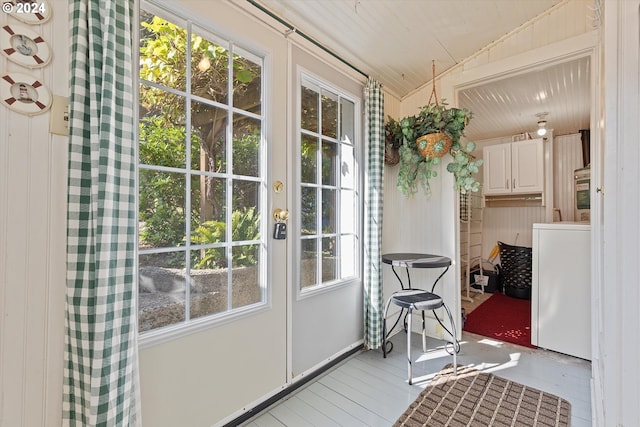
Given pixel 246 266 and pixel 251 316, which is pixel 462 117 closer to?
pixel 246 266

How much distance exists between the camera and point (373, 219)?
2.56m

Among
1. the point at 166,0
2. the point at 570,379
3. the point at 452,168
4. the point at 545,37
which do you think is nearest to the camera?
the point at 166,0

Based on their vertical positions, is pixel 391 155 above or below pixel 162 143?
above

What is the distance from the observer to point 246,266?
179cm

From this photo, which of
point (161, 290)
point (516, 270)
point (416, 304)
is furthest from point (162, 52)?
point (516, 270)

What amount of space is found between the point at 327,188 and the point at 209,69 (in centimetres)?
117

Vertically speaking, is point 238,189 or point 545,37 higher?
point 545,37

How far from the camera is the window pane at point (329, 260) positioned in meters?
2.35

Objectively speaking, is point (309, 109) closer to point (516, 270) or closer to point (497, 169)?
point (497, 169)

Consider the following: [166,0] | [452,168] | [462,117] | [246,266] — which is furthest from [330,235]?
[166,0]

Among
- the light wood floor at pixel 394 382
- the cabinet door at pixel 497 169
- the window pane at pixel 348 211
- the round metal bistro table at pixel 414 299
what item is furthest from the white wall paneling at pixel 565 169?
the window pane at pixel 348 211

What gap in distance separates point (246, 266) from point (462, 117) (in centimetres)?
209

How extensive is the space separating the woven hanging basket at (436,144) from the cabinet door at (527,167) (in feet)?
7.57

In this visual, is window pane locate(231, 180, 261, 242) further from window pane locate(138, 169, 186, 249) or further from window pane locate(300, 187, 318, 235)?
window pane locate(300, 187, 318, 235)
